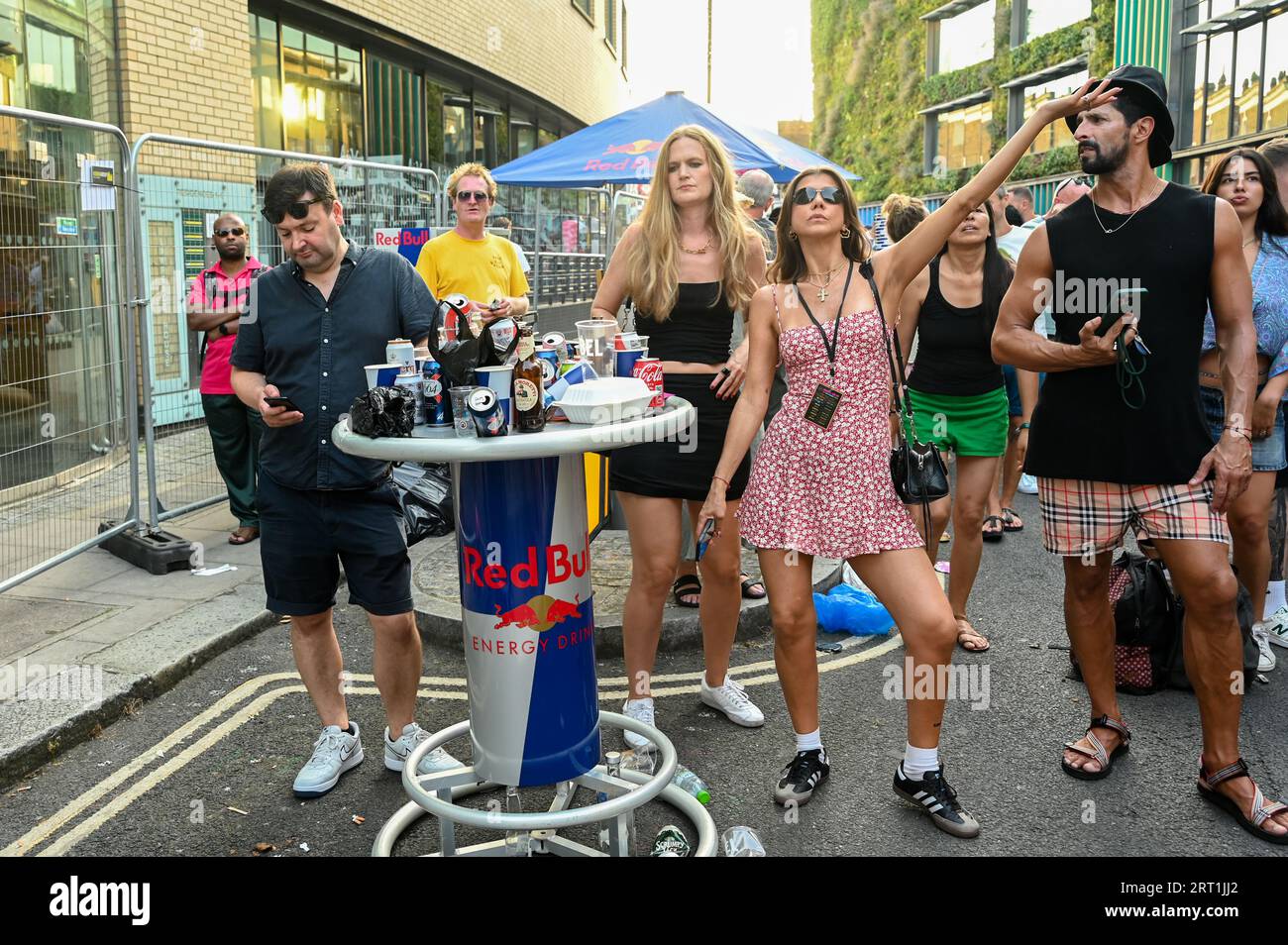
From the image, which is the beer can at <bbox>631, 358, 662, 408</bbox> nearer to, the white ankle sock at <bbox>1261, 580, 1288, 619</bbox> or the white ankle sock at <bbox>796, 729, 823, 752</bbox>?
the white ankle sock at <bbox>796, 729, 823, 752</bbox>

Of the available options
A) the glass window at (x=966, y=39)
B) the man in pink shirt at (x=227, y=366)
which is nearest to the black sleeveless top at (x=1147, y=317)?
the man in pink shirt at (x=227, y=366)

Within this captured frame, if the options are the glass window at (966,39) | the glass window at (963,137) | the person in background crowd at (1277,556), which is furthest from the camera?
the glass window at (963,137)

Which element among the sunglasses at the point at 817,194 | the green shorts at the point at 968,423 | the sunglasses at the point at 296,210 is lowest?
the green shorts at the point at 968,423

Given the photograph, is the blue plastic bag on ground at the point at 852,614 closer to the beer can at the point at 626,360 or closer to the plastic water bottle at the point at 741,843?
the plastic water bottle at the point at 741,843

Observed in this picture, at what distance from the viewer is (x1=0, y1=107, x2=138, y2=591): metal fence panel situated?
5191 millimetres

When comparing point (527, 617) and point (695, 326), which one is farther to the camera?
point (695, 326)

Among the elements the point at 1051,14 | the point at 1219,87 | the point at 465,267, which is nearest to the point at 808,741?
the point at 465,267

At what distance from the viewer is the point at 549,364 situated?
3061mm

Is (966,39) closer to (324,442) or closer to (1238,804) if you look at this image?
(1238,804)

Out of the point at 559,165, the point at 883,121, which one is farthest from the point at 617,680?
the point at 883,121

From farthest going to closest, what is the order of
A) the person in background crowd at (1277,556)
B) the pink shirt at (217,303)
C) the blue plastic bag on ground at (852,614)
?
the pink shirt at (217,303) → the blue plastic bag on ground at (852,614) → the person in background crowd at (1277,556)

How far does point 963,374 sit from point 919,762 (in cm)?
235

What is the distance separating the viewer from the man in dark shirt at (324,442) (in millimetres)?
3643

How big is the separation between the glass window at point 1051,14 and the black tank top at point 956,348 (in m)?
21.9
